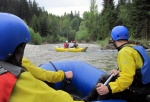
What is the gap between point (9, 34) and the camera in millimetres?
1676

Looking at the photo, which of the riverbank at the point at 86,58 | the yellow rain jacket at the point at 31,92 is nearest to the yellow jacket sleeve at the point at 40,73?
the yellow rain jacket at the point at 31,92

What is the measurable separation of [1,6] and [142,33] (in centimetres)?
5989

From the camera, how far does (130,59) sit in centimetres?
353

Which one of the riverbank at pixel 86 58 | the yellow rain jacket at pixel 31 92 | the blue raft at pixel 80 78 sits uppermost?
the yellow rain jacket at pixel 31 92

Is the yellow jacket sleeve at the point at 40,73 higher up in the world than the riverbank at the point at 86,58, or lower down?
higher up

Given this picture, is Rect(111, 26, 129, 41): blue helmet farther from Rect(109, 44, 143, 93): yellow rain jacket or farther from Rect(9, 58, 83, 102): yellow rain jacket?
Rect(9, 58, 83, 102): yellow rain jacket

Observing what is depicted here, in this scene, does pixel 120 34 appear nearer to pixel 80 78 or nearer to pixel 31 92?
pixel 80 78

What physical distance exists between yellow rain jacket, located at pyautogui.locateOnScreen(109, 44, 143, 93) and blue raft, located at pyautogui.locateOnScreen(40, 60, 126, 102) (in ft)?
4.24

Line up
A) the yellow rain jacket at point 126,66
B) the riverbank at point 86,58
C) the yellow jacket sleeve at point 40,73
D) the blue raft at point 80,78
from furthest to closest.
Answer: the riverbank at point 86,58 < the blue raft at point 80,78 < the yellow rain jacket at point 126,66 < the yellow jacket sleeve at point 40,73

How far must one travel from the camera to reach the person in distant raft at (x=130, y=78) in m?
3.53

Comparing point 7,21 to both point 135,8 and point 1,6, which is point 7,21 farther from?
point 1,6

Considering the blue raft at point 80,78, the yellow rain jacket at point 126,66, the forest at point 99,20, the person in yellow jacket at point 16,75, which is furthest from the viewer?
the forest at point 99,20

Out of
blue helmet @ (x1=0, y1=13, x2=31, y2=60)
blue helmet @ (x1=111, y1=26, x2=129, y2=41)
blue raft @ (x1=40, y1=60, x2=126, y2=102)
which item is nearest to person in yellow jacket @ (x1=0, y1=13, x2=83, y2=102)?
blue helmet @ (x1=0, y1=13, x2=31, y2=60)

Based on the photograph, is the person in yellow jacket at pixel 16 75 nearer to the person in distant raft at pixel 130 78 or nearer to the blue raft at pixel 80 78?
the person in distant raft at pixel 130 78
